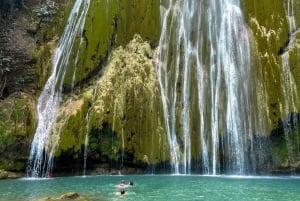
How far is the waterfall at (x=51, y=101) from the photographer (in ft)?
113

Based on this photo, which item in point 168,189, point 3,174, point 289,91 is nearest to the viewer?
point 168,189

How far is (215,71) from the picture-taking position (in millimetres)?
36219

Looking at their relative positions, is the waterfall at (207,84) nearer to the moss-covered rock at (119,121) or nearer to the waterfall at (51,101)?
the moss-covered rock at (119,121)

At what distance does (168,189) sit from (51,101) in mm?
16547

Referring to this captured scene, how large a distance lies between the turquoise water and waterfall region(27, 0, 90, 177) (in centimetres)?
454

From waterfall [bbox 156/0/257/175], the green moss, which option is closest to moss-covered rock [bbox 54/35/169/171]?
waterfall [bbox 156/0/257/175]

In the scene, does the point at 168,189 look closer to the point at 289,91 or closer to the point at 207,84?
the point at 207,84

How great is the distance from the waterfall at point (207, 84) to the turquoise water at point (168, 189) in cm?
442

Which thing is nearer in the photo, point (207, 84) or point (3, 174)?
point (3, 174)

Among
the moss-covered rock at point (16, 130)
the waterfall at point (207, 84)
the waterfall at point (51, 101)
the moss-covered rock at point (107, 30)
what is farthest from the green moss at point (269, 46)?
the moss-covered rock at point (16, 130)

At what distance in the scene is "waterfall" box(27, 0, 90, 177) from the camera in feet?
113

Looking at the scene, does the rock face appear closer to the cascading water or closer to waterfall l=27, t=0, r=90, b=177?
the cascading water

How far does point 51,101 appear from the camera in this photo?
3766cm

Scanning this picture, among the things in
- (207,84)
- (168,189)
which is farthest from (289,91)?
(168,189)
